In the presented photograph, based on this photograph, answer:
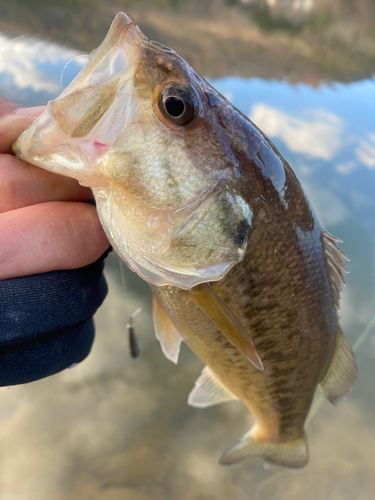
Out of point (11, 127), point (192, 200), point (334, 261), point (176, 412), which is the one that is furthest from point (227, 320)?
point (176, 412)

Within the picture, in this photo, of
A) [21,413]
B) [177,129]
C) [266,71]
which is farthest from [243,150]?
[266,71]

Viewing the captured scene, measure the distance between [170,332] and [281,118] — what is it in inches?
90.0

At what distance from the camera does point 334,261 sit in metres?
0.68

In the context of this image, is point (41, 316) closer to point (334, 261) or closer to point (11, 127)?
point (11, 127)

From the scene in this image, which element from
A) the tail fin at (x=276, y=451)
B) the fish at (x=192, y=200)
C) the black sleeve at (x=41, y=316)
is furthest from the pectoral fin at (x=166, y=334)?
the tail fin at (x=276, y=451)

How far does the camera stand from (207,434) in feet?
5.23

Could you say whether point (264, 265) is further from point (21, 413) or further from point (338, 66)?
point (338, 66)

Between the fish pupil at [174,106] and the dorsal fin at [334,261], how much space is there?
1.35 ft

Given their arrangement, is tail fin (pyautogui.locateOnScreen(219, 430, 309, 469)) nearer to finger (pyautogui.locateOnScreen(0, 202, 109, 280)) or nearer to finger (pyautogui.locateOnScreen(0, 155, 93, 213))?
finger (pyautogui.locateOnScreen(0, 202, 109, 280))

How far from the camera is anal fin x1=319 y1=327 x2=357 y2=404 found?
2.72ft

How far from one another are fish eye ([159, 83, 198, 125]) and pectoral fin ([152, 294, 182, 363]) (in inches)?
16.6

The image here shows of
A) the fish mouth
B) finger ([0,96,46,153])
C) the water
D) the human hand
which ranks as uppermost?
the fish mouth

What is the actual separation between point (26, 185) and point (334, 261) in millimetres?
648

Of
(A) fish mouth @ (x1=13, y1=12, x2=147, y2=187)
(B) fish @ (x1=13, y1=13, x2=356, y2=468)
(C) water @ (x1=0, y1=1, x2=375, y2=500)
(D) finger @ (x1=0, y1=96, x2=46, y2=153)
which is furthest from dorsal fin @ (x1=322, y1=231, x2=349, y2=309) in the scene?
(C) water @ (x1=0, y1=1, x2=375, y2=500)
